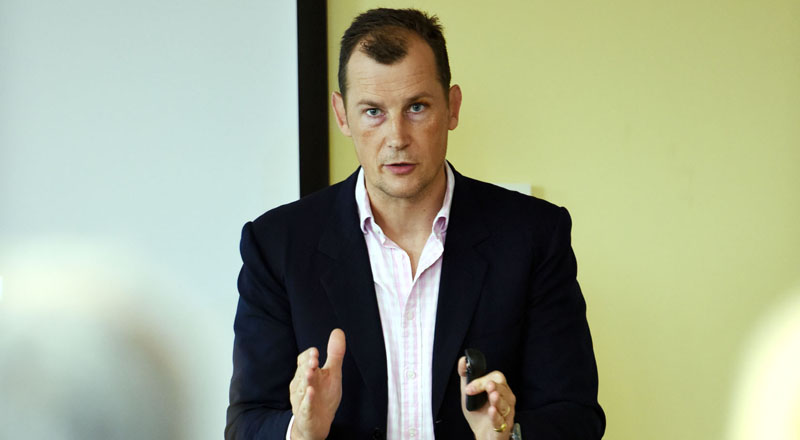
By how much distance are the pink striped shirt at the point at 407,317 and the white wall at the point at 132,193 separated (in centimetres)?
54

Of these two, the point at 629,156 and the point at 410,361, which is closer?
the point at 410,361

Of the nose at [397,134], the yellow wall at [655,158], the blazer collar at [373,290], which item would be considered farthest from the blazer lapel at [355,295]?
the yellow wall at [655,158]

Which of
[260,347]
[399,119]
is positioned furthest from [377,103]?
[260,347]

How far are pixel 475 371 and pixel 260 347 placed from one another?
515 mm

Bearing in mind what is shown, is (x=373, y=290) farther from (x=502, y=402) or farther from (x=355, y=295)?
(x=502, y=402)

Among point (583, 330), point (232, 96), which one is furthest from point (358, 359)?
point (232, 96)

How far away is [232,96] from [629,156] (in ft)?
3.72

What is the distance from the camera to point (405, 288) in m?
1.61

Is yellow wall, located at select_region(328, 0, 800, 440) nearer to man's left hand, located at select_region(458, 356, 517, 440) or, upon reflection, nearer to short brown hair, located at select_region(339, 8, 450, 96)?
short brown hair, located at select_region(339, 8, 450, 96)

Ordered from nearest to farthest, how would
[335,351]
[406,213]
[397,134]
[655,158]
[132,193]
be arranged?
[335,351], [397,134], [406,213], [132,193], [655,158]

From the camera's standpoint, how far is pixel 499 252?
164cm

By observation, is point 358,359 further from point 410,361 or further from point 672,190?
point 672,190

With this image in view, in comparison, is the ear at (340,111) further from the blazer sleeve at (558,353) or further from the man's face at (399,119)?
the blazer sleeve at (558,353)

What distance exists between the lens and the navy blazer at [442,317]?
154 centimetres
